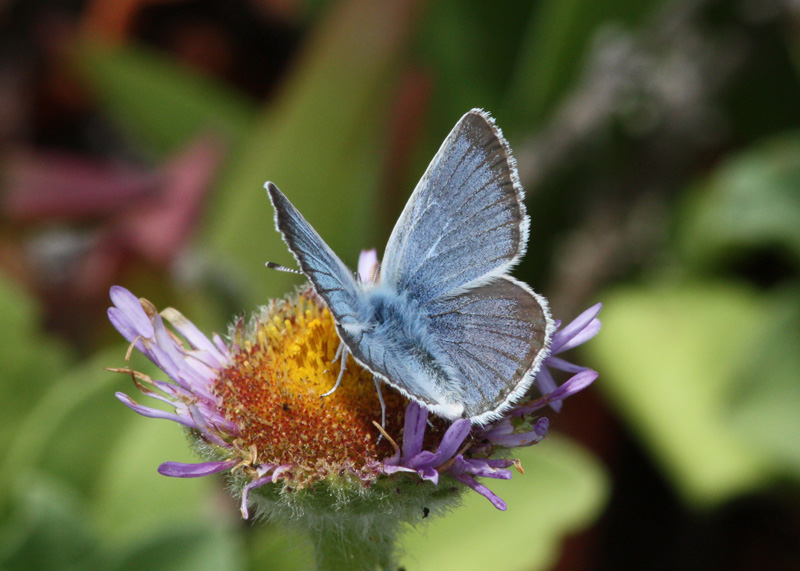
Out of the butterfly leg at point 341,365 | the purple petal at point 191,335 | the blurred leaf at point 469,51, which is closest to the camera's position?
the butterfly leg at point 341,365

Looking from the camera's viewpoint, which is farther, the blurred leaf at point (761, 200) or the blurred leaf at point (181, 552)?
the blurred leaf at point (761, 200)

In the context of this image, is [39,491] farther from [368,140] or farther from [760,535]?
[760,535]

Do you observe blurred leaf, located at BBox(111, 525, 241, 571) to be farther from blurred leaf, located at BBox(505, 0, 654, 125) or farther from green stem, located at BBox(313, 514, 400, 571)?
blurred leaf, located at BBox(505, 0, 654, 125)

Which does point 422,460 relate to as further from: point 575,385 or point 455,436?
point 575,385

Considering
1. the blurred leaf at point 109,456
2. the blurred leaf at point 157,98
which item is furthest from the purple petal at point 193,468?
the blurred leaf at point 157,98

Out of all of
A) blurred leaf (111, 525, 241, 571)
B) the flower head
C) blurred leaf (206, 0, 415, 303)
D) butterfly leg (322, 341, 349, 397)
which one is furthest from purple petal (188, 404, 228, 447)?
blurred leaf (206, 0, 415, 303)

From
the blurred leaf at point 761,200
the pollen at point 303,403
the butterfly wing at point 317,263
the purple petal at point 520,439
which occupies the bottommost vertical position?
the pollen at point 303,403

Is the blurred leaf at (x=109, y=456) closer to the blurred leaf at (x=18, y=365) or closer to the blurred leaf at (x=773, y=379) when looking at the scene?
the blurred leaf at (x=18, y=365)
